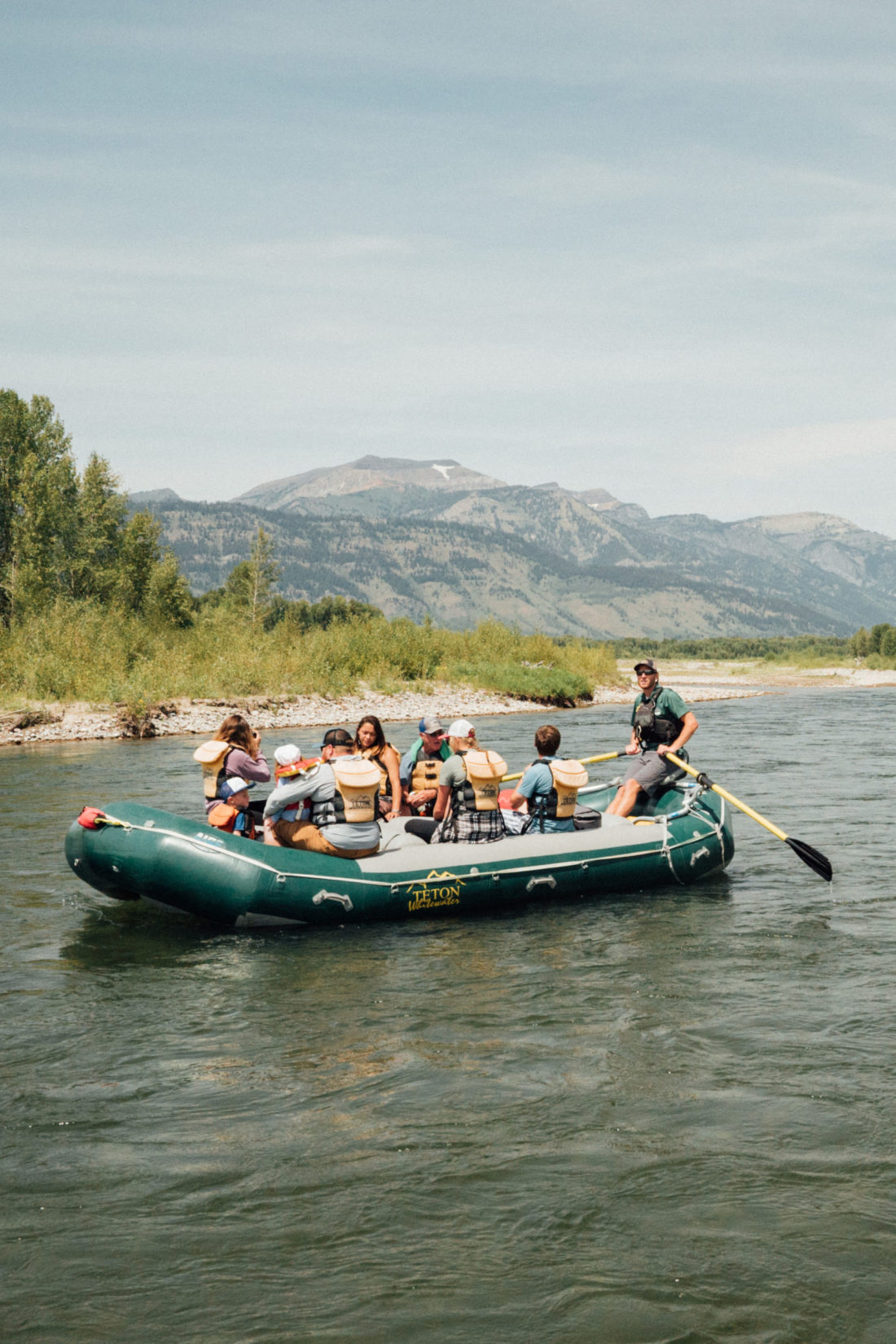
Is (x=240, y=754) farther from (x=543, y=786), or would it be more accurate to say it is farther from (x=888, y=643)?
(x=888, y=643)

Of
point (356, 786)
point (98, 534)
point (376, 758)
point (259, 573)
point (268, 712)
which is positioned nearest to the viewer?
point (356, 786)

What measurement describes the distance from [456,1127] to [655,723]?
6.46 meters

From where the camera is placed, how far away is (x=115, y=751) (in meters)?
23.3

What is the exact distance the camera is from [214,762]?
29.7 feet

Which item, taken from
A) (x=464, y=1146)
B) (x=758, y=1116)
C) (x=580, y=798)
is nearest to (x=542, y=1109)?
(x=464, y=1146)

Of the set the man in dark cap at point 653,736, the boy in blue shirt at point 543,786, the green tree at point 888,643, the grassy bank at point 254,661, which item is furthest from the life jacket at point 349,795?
the green tree at point 888,643

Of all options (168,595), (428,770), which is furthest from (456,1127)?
(168,595)

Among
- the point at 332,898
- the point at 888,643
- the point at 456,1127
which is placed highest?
the point at 888,643

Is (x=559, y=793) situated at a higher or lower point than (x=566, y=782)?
lower

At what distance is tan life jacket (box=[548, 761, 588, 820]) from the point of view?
9844 mm

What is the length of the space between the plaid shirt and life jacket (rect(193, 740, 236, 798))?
6.13 ft

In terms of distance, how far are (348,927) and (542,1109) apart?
365cm

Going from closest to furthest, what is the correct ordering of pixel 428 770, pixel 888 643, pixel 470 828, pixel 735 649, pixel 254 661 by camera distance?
pixel 470 828
pixel 428 770
pixel 254 661
pixel 888 643
pixel 735 649

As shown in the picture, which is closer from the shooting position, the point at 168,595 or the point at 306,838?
the point at 306,838
